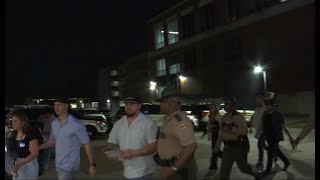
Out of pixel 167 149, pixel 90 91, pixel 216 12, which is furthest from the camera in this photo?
pixel 90 91

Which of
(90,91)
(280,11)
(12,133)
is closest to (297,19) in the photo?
(280,11)

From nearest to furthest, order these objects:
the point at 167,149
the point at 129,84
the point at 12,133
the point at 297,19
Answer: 1. the point at 167,149
2. the point at 12,133
3. the point at 297,19
4. the point at 129,84

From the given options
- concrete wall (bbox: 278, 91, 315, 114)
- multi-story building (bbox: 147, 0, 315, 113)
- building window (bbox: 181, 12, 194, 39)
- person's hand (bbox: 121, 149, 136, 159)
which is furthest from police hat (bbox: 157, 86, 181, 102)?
building window (bbox: 181, 12, 194, 39)

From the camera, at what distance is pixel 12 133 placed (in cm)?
662

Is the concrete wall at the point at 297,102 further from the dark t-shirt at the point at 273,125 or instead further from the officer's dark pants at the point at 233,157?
the officer's dark pants at the point at 233,157

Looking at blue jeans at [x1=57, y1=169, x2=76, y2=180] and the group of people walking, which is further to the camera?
blue jeans at [x1=57, y1=169, x2=76, y2=180]

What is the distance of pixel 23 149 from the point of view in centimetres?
642

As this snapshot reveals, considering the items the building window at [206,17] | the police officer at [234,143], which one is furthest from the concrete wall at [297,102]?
the police officer at [234,143]

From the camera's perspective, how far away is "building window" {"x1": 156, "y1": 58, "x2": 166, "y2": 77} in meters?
64.7

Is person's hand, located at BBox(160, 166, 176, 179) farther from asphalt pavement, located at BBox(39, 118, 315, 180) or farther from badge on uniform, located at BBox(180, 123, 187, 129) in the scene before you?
asphalt pavement, located at BBox(39, 118, 315, 180)

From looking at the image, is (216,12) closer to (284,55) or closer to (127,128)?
(284,55)

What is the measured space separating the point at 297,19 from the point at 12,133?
35.7 metres

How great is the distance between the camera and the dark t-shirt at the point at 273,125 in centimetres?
915

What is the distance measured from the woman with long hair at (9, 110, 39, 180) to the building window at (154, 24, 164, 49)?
61.4m
